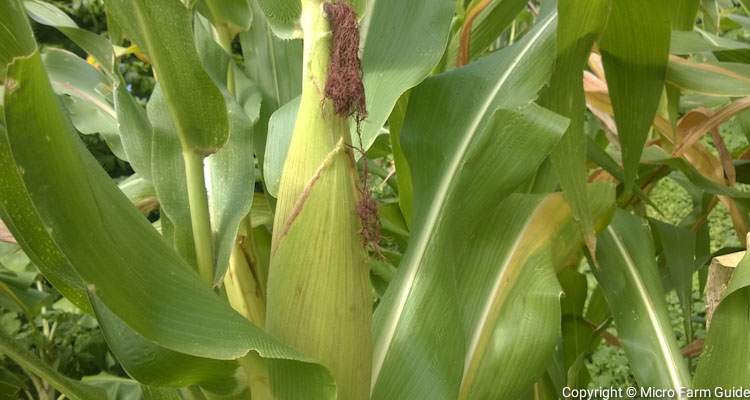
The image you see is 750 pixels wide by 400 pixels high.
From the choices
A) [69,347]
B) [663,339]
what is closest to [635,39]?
[663,339]

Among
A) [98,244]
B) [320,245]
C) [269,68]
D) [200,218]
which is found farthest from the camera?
[269,68]

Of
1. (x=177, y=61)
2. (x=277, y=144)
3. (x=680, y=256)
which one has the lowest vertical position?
(x=680, y=256)

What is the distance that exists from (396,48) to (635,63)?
238mm

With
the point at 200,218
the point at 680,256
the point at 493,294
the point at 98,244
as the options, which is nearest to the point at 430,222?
the point at 493,294

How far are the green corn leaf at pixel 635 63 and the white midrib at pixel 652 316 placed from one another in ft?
0.41

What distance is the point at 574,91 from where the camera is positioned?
67cm

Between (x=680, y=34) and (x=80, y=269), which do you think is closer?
(x=80, y=269)

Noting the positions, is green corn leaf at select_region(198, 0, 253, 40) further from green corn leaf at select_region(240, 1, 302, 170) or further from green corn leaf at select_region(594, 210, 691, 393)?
green corn leaf at select_region(594, 210, 691, 393)

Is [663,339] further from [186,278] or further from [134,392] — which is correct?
[134,392]

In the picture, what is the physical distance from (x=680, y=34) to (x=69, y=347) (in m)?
1.55

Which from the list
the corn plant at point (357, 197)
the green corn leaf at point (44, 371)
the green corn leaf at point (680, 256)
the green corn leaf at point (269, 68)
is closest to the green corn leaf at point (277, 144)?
the corn plant at point (357, 197)

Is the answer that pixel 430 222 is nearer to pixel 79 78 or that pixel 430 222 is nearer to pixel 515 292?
pixel 515 292

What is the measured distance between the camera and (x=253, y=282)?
2.52 feet

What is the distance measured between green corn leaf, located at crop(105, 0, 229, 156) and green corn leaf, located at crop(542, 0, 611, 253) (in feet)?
0.99
